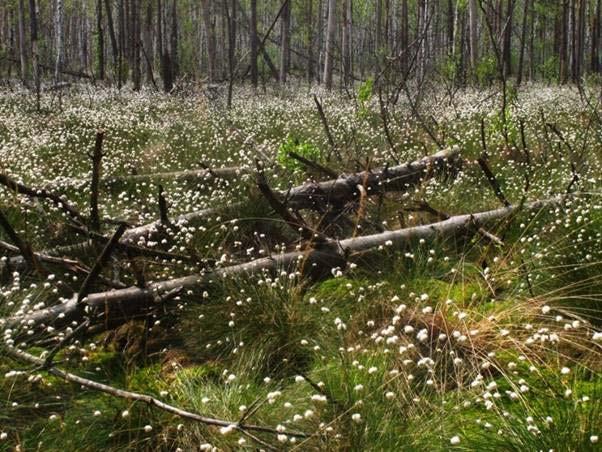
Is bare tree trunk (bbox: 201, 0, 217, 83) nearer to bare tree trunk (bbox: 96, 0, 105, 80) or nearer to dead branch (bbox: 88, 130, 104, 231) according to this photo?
bare tree trunk (bbox: 96, 0, 105, 80)

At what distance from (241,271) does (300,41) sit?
50101 mm

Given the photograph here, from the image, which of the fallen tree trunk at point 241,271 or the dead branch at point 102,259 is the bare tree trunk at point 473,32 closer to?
the fallen tree trunk at point 241,271

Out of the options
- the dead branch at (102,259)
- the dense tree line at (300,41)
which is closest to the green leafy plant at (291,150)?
the dense tree line at (300,41)

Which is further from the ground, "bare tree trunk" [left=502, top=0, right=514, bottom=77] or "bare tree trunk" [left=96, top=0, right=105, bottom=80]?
"bare tree trunk" [left=96, top=0, right=105, bottom=80]

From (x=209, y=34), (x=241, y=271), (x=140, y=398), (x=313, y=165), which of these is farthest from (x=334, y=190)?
(x=209, y=34)

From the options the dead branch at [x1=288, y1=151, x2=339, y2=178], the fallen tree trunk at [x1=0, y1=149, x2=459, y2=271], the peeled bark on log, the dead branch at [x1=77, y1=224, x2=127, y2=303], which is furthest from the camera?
the peeled bark on log

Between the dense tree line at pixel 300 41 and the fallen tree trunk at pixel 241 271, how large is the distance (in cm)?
278

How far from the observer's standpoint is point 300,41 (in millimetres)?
52031

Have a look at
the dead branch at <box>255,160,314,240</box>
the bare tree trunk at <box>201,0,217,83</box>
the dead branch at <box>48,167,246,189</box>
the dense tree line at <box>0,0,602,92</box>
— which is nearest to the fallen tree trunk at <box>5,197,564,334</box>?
the dead branch at <box>255,160,314,240</box>

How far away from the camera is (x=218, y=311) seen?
425cm

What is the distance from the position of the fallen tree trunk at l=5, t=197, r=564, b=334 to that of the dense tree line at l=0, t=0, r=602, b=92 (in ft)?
9.11

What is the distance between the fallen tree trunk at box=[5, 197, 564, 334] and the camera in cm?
410

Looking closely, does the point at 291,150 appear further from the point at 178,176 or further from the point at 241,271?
the point at 241,271

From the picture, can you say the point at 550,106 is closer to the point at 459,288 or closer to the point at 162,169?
the point at 162,169
